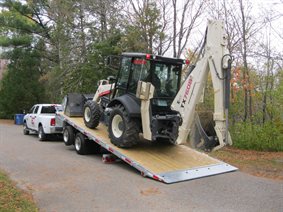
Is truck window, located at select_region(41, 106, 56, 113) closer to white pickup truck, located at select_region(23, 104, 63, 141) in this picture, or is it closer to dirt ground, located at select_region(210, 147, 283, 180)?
white pickup truck, located at select_region(23, 104, 63, 141)

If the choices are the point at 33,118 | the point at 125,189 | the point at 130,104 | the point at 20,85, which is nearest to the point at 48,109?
→ the point at 33,118

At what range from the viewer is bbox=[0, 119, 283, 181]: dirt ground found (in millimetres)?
9600

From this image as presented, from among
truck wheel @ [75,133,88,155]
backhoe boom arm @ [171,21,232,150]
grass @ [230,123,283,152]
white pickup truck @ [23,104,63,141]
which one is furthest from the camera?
white pickup truck @ [23,104,63,141]

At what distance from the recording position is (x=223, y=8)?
1728 centimetres

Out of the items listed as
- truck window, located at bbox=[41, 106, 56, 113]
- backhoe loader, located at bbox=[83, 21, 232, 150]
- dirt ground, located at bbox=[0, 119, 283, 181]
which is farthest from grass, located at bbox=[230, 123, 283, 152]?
truck window, located at bbox=[41, 106, 56, 113]

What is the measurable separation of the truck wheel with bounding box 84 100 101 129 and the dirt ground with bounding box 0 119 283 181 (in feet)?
14.5

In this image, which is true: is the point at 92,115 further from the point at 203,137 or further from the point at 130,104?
the point at 203,137

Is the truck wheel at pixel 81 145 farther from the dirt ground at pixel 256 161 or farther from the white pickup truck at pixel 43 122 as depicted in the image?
the dirt ground at pixel 256 161

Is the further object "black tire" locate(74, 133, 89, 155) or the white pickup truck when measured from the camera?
the white pickup truck

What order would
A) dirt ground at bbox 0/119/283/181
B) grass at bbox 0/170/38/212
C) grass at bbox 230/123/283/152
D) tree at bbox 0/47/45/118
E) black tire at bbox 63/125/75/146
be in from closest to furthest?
grass at bbox 0/170/38/212 → dirt ground at bbox 0/119/283/181 → black tire at bbox 63/125/75/146 → grass at bbox 230/123/283/152 → tree at bbox 0/47/45/118

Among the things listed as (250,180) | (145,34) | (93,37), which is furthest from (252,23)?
(93,37)

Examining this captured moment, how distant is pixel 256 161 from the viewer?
11281mm

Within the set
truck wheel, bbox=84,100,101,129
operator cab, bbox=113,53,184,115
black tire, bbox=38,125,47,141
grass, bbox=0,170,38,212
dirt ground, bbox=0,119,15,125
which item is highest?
operator cab, bbox=113,53,184,115

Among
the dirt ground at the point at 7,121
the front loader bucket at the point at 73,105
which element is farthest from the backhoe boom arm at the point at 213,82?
the dirt ground at the point at 7,121
